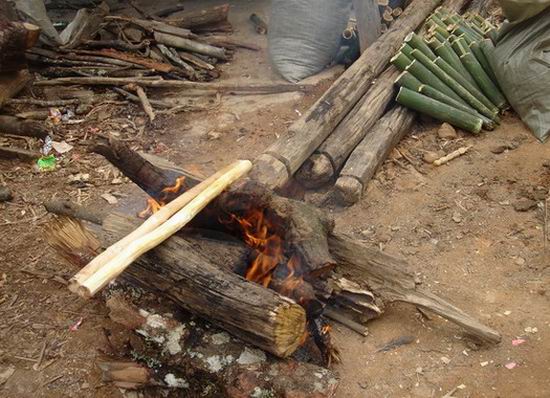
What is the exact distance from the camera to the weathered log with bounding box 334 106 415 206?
199 inches

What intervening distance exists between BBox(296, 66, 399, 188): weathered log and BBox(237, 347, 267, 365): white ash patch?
2363 mm

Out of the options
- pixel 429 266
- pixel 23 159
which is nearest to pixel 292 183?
pixel 429 266

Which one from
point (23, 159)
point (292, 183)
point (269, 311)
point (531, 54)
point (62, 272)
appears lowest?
Answer: point (23, 159)

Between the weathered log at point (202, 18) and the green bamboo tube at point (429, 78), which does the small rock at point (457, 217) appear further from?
the weathered log at point (202, 18)

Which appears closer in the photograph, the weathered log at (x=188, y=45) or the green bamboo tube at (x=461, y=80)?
the green bamboo tube at (x=461, y=80)

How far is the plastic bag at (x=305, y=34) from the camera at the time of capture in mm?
7268

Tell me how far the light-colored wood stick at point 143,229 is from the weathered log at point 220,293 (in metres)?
0.15

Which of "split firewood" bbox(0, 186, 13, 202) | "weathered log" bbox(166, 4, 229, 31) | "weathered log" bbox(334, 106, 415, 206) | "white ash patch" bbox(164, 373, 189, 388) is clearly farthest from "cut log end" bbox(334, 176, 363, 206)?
"weathered log" bbox(166, 4, 229, 31)

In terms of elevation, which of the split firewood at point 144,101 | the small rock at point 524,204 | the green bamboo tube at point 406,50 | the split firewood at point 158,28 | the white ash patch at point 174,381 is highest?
the green bamboo tube at point 406,50

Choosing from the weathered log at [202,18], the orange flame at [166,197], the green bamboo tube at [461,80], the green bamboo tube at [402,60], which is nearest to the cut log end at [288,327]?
the orange flame at [166,197]

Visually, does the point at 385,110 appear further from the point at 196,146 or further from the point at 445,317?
the point at 445,317

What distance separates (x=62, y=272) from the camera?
4.40 meters

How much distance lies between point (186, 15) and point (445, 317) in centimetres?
730

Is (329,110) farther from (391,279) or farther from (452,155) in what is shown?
(391,279)
